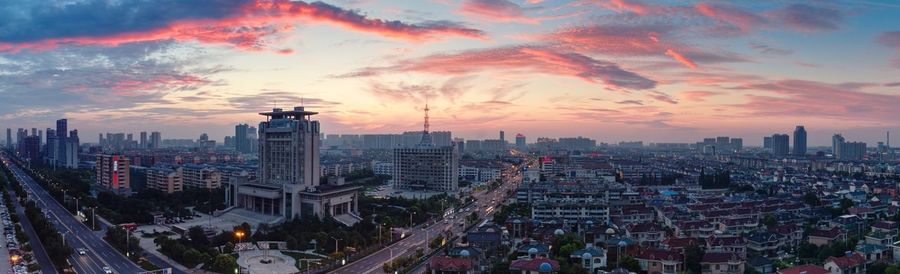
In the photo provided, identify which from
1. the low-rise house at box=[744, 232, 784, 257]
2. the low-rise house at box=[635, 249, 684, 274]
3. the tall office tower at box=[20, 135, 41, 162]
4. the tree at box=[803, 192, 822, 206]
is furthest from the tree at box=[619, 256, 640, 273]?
the tall office tower at box=[20, 135, 41, 162]

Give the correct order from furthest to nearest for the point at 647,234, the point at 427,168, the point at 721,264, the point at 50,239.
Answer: the point at 427,168
the point at 647,234
the point at 50,239
the point at 721,264

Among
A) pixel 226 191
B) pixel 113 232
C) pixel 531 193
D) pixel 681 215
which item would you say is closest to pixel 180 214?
pixel 226 191

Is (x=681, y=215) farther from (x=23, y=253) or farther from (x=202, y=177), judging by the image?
(x=202, y=177)

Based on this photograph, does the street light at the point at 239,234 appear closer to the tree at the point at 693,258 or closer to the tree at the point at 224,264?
the tree at the point at 224,264

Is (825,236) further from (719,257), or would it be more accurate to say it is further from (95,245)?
(95,245)

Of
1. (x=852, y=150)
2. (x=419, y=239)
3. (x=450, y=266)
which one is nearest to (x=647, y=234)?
(x=419, y=239)

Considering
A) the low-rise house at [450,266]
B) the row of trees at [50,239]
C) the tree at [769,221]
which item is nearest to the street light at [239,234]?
the row of trees at [50,239]

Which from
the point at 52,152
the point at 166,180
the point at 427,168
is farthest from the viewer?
the point at 52,152

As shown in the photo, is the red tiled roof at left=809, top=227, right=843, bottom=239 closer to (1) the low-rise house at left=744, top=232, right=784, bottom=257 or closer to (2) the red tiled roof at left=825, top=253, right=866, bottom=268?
(1) the low-rise house at left=744, top=232, right=784, bottom=257
